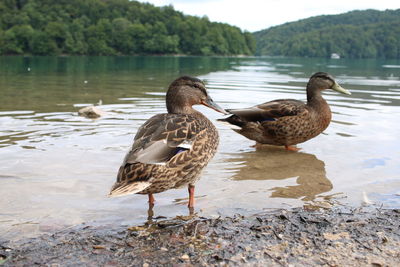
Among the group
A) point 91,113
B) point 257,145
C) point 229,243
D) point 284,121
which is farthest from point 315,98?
point 91,113

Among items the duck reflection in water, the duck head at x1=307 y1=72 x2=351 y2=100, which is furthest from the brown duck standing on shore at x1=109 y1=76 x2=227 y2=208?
the duck head at x1=307 y1=72 x2=351 y2=100

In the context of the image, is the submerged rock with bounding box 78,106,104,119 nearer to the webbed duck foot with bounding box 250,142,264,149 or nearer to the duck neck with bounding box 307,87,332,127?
the webbed duck foot with bounding box 250,142,264,149

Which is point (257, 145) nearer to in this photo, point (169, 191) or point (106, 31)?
point (169, 191)

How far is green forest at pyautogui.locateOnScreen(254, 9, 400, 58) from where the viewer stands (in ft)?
344

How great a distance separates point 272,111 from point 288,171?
125 centimetres

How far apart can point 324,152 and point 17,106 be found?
269 inches

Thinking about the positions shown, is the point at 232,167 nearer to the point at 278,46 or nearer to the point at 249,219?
the point at 249,219

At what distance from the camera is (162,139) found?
3283 millimetres

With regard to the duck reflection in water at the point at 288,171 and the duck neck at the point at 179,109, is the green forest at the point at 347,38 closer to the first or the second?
the duck reflection in water at the point at 288,171

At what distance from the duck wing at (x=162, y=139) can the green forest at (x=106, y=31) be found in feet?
278

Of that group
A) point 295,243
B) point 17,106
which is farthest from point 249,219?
point 17,106

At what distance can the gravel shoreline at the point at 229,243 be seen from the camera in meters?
2.66

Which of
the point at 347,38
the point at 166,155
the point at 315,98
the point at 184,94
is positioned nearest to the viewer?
the point at 166,155

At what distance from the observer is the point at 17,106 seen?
30.5 ft
